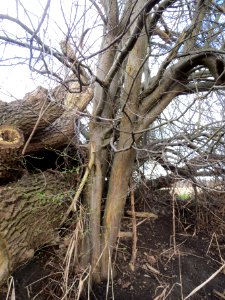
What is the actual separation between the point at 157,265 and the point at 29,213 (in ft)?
5.03

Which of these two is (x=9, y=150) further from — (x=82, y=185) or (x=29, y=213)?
(x=82, y=185)

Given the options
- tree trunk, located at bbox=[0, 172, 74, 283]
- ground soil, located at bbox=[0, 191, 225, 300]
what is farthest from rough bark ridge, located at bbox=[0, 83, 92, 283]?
ground soil, located at bbox=[0, 191, 225, 300]

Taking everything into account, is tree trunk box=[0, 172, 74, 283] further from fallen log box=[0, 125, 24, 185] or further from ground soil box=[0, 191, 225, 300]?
ground soil box=[0, 191, 225, 300]

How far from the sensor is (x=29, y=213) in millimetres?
2246

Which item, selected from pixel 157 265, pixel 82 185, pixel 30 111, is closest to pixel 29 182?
pixel 82 185

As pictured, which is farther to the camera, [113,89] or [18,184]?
[113,89]

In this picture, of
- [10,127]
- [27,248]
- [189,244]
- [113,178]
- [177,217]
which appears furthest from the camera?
[177,217]

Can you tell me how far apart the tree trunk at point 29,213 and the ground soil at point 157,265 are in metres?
0.34

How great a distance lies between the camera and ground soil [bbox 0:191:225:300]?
244 cm

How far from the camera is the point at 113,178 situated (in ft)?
9.32

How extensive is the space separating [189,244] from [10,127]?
248cm

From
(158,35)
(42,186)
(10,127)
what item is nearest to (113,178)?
(42,186)

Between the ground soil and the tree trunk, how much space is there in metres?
0.34

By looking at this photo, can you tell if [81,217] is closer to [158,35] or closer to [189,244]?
[189,244]
